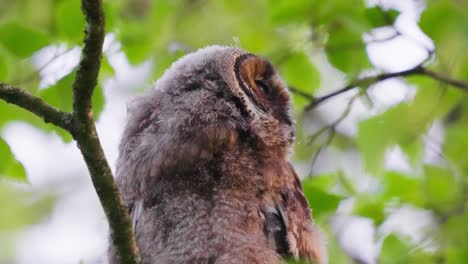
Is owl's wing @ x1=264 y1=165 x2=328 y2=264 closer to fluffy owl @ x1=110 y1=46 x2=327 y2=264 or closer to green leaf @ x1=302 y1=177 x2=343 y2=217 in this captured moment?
fluffy owl @ x1=110 y1=46 x2=327 y2=264

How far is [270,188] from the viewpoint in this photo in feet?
9.15

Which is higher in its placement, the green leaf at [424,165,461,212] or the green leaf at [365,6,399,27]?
the green leaf at [365,6,399,27]

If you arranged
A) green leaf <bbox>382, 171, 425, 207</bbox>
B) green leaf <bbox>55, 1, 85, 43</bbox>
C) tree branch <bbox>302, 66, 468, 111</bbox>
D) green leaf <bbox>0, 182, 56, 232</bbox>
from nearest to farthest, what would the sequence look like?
green leaf <bbox>55, 1, 85, 43</bbox>, tree branch <bbox>302, 66, 468, 111</bbox>, green leaf <bbox>382, 171, 425, 207</bbox>, green leaf <bbox>0, 182, 56, 232</bbox>

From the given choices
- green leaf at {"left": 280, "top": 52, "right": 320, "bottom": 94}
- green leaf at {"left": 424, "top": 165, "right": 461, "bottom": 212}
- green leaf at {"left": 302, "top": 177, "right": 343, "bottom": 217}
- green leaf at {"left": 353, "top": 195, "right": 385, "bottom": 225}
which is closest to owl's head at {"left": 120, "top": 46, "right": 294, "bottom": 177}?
green leaf at {"left": 302, "top": 177, "right": 343, "bottom": 217}

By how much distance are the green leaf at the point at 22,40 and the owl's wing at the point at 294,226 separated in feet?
3.91

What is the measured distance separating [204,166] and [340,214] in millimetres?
1071

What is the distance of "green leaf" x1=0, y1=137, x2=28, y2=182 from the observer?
288 cm

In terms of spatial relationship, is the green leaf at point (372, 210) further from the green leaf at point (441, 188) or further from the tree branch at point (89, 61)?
the tree branch at point (89, 61)

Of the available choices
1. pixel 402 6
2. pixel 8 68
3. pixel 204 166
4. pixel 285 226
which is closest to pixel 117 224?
pixel 204 166

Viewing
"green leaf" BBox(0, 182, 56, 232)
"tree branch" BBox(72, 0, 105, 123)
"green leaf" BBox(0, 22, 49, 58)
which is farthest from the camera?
"green leaf" BBox(0, 182, 56, 232)

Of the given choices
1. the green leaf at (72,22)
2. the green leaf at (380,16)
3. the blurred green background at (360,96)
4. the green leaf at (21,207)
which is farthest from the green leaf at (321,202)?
the green leaf at (21,207)

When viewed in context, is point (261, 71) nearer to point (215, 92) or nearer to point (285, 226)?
point (215, 92)

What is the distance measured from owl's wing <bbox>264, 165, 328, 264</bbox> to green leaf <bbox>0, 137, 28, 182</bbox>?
3.14ft

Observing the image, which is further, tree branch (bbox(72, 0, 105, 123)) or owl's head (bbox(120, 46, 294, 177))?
owl's head (bbox(120, 46, 294, 177))
